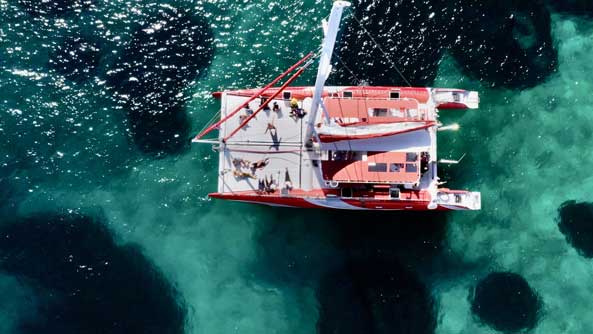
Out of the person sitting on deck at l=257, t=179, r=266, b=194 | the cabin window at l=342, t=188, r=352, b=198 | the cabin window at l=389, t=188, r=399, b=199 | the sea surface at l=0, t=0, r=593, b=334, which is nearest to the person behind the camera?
the cabin window at l=389, t=188, r=399, b=199

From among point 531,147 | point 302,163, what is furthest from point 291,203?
point 531,147

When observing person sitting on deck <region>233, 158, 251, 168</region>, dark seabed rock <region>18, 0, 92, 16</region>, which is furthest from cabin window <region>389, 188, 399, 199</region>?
dark seabed rock <region>18, 0, 92, 16</region>

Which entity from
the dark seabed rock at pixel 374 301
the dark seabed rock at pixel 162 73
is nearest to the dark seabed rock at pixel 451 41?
the dark seabed rock at pixel 162 73

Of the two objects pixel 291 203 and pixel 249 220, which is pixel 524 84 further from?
pixel 249 220

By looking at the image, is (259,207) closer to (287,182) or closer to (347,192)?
(287,182)

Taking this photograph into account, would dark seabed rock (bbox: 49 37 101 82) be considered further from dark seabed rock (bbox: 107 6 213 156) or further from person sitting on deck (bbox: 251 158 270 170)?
person sitting on deck (bbox: 251 158 270 170)

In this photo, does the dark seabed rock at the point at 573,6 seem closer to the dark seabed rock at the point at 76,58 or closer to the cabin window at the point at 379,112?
the cabin window at the point at 379,112

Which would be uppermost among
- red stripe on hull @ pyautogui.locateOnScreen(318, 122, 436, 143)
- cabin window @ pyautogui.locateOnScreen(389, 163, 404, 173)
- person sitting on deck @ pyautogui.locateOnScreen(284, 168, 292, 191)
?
red stripe on hull @ pyautogui.locateOnScreen(318, 122, 436, 143)
